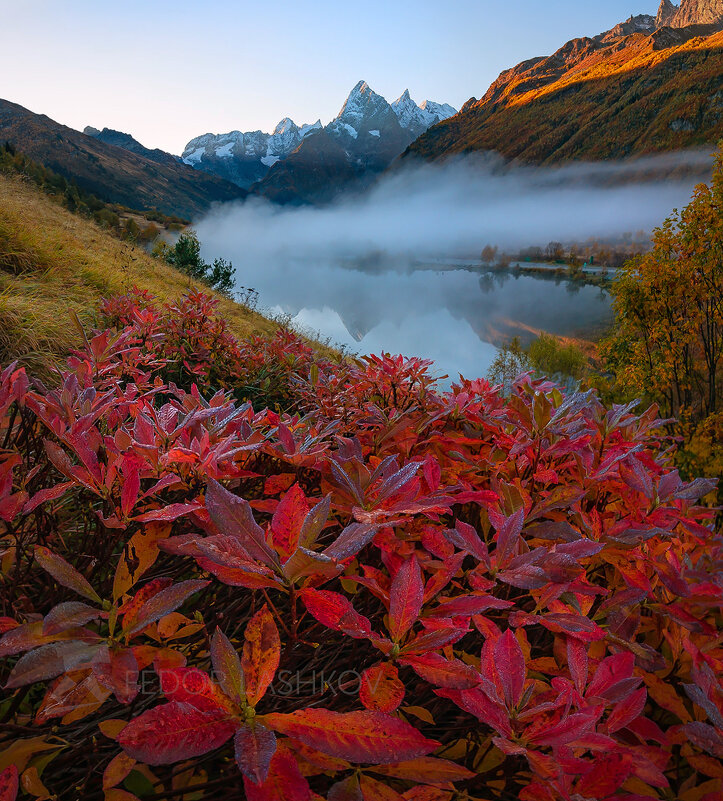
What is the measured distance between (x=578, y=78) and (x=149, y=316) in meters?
203

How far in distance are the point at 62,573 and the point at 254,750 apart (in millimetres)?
324

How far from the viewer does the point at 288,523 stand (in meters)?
0.55

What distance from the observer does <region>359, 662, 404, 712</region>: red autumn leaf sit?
44 cm

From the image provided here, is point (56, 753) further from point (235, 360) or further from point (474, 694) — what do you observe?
point (235, 360)

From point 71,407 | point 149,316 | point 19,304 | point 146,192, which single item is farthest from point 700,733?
point 146,192

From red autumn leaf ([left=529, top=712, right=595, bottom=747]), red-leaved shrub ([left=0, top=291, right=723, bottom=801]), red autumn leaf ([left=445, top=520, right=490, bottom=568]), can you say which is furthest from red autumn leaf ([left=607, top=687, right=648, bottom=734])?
red autumn leaf ([left=445, top=520, right=490, bottom=568])

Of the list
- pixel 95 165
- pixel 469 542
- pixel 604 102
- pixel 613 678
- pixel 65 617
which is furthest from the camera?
pixel 604 102

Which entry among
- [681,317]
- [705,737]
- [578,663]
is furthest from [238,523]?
[681,317]

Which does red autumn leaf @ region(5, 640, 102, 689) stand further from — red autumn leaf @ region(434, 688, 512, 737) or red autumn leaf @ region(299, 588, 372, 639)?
red autumn leaf @ region(434, 688, 512, 737)

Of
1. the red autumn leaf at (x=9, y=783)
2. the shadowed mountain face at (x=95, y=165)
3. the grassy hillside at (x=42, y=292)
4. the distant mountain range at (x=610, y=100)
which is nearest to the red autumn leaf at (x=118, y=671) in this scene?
A: the red autumn leaf at (x=9, y=783)

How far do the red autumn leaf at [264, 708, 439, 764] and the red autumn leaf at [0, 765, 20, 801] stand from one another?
0.82 ft

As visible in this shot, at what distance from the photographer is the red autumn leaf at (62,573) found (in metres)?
0.49

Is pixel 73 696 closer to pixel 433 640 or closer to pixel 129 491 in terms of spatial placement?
pixel 129 491

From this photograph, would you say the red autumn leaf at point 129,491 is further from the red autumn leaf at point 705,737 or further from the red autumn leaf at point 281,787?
the red autumn leaf at point 705,737
